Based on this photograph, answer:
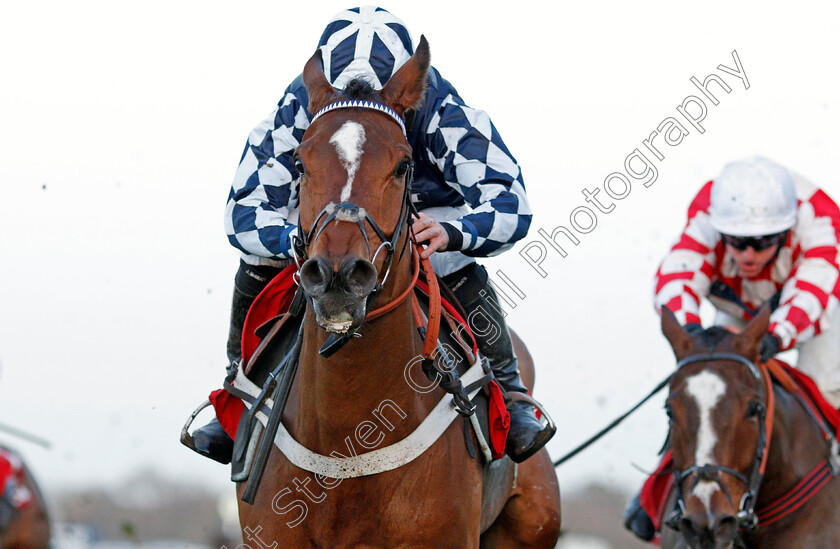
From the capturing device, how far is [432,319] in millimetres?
4289

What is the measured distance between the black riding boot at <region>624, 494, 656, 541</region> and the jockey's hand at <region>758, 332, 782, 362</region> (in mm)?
1420

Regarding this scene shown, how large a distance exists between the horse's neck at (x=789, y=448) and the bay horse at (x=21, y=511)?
4.23 meters

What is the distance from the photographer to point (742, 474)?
633 centimetres

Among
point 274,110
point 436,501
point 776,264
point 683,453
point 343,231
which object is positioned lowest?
point 683,453

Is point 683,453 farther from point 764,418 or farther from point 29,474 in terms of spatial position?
point 29,474

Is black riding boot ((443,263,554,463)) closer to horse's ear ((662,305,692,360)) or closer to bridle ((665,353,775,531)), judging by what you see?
bridle ((665,353,775,531))

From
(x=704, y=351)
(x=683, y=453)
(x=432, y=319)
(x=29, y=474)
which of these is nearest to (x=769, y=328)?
(x=704, y=351)

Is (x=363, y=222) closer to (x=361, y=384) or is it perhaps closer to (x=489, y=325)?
(x=361, y=384)

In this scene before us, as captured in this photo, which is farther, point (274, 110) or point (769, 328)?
point (769, 328)

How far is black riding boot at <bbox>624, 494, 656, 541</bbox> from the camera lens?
749 cm

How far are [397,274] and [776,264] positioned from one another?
4669 mm

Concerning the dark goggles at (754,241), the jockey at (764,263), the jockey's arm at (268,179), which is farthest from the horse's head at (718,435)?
the jockey's arm at (268,179)

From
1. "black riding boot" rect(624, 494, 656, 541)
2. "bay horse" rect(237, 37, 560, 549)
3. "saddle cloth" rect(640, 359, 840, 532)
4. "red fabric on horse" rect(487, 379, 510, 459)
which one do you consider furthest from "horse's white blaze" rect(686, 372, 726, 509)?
"bay horse" rect(237, 37, 560, 549)

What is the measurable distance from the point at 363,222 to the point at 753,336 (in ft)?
12.3
